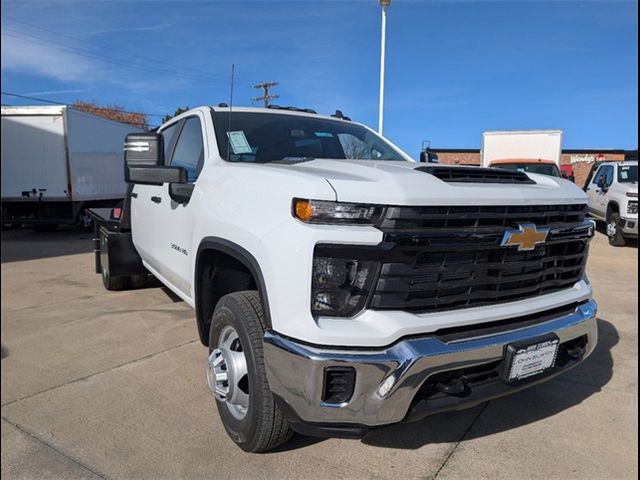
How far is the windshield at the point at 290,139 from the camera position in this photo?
3.39 meters

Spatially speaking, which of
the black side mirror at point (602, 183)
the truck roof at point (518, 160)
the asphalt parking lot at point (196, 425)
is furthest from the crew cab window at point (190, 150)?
the truck roof at point (518, 160)

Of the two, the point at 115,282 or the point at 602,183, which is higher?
the point at 602,183

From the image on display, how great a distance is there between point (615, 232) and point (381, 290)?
11.2 m

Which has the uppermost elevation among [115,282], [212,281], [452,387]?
[212,281]

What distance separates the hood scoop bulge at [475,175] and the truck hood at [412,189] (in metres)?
0.08

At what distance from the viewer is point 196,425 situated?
2.97 metres

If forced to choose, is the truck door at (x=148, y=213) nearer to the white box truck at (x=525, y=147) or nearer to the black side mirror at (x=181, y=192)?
the black side mirror at (x=181, y=192)

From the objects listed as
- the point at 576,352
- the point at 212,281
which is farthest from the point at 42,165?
the point at 576,352

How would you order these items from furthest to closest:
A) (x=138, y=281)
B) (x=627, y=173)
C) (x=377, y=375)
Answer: (x=627, y=173), (x=138, y=281), (x=377, y=375)

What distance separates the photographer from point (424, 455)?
272 centimetres

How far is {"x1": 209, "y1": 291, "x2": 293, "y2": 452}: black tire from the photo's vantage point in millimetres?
2387

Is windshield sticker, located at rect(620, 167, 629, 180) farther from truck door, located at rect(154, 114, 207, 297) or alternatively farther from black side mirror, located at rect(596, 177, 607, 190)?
truck door, located at rect(154, 114, 207, 297)

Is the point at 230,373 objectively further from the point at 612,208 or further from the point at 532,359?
the point at 612,208

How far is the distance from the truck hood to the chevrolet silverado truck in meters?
9.67
